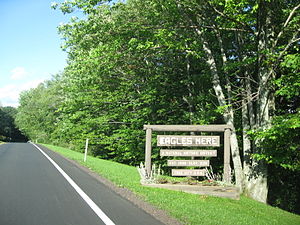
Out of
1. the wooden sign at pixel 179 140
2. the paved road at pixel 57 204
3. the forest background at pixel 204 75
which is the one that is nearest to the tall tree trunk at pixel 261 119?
the forest background at pixel 204 75

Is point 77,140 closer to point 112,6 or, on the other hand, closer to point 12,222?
point 112,6

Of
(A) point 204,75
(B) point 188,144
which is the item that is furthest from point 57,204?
(A) point 204,75

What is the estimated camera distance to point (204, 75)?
15242mm

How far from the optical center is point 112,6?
493 inches

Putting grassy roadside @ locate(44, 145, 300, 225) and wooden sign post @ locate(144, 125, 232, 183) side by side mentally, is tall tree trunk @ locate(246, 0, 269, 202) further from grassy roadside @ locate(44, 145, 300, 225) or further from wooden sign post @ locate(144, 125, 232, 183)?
grassy roadside @ locate(44, 145, 300, 225)

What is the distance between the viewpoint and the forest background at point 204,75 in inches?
416

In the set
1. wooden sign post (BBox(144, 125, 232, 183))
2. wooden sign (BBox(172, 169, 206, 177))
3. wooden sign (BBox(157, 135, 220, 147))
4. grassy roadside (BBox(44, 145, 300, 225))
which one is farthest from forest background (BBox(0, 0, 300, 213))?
grassy roadside (BBox(44, 145, 300, 225))

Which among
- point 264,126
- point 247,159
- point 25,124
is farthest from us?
point 25,124

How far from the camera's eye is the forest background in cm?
1058

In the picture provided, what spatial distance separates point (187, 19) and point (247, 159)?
6.46 metres

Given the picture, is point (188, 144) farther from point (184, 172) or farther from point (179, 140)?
point (184, 172)

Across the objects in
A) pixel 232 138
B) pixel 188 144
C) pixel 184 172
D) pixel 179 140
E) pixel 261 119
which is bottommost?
pixel 184 172

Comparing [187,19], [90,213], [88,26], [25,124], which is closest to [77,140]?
[88,26]

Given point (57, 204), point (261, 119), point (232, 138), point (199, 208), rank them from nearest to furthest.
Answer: point (57, 204), point (199, 208), point (261, 119), point (232, 138)
